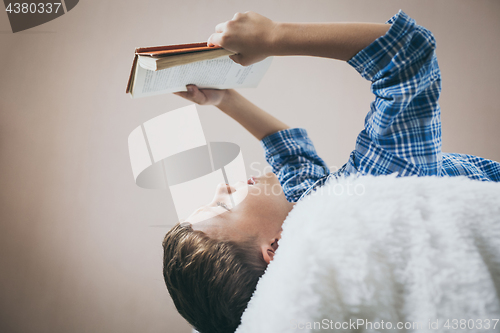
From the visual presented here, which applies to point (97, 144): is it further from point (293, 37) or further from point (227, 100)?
point (293, 37)

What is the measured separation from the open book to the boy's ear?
1.44ft

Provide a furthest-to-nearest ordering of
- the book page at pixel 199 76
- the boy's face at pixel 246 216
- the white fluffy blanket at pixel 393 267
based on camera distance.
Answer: the boy's face at pixel 246 216 → the book page at pixel 199 76 → the white fluffy blanket at pixel 393 267

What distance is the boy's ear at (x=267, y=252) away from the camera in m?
0.65

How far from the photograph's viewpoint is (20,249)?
932 mm

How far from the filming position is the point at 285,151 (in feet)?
2.76

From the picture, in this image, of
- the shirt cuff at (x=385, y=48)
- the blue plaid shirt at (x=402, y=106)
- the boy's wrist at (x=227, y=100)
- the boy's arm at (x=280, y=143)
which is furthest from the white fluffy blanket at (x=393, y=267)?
the boy's wrist at (x=227, y=100)

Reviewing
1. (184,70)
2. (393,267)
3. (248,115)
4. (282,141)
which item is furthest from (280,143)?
(393,267)

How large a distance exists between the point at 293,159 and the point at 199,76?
38 centimetres

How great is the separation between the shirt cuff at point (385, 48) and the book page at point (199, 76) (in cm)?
24

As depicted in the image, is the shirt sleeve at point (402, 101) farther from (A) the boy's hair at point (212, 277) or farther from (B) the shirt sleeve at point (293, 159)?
(A) the boy's hair at point (212, 277)

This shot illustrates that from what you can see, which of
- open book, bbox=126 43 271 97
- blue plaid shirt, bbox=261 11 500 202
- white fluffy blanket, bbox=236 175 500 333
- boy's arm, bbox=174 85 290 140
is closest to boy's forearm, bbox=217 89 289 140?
boy's arm, bbox=174 85 290 140

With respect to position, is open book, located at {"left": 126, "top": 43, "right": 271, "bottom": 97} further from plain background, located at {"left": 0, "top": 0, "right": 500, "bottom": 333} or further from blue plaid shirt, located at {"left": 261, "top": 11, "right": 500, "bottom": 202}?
plain background, located at {"left": 0, "top": 0, "right": 500, "bottom": 333}

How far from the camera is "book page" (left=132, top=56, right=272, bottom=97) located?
563mm

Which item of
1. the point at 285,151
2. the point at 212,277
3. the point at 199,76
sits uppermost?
the point at 199,76
